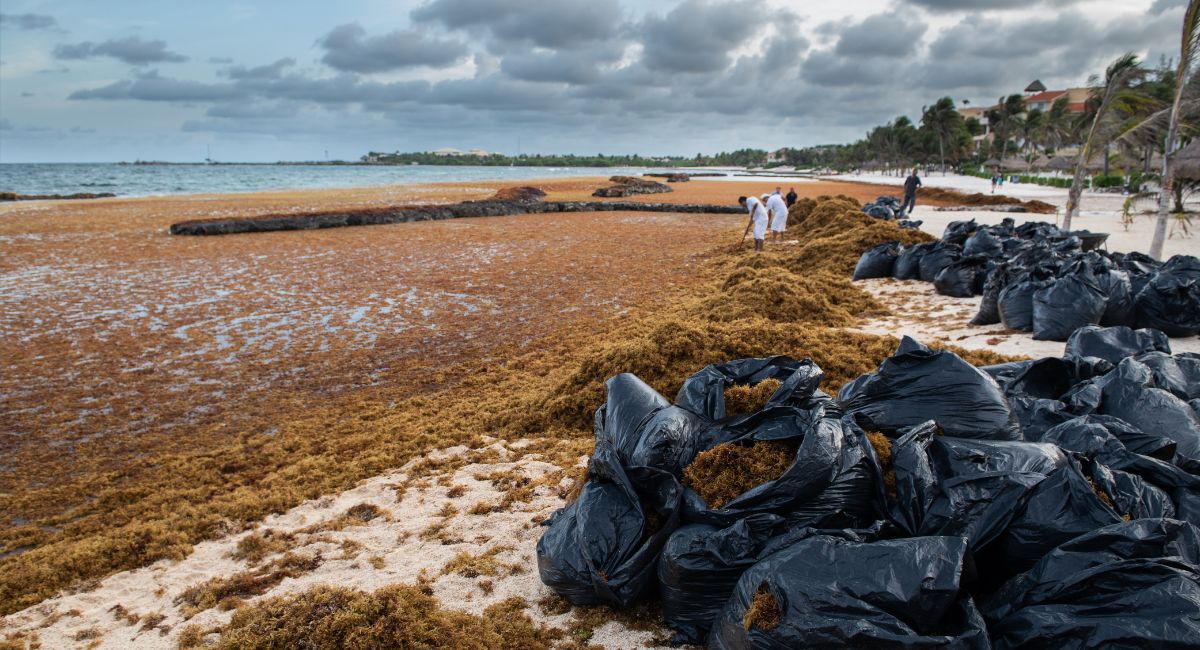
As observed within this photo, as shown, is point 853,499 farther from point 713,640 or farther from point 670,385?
point 670,385

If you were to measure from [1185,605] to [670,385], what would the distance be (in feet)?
8.89

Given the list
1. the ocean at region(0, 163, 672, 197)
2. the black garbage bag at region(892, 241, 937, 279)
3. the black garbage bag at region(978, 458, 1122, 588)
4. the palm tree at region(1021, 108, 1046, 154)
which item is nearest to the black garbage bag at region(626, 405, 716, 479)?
the black garbage bag at region(978, 458, 1122, 588)

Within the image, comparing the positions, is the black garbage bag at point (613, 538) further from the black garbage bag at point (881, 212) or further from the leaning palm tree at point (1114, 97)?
the black garbage bag at point (881, 212)

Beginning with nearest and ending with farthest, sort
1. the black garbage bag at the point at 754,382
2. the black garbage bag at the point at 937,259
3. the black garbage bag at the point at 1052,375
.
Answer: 1. the black garbage bag at the point at 754,382
2. the black garbage bag at the point at 1052,375
3. the black garbage bag at the point at 937,259

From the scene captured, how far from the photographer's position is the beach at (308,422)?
2.77 meters

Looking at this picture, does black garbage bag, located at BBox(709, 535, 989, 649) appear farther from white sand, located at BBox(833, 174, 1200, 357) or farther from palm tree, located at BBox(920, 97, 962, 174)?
palm tree, located at BBox(920, 97, 962, 174)

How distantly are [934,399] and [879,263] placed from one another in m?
7.13

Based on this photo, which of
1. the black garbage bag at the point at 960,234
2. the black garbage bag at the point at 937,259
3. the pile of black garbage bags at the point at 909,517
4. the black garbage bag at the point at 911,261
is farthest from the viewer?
the black garbage bag at the point at 960,234

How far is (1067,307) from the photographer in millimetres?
5293

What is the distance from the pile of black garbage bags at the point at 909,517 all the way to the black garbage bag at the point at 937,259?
5.40 m

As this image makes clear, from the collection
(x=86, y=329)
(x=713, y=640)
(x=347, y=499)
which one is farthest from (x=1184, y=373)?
(x=86, y=329)

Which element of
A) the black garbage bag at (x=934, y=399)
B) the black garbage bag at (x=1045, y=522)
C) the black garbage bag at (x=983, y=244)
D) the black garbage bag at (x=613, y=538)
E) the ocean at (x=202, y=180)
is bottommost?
the black garbage bag at (x=613, y=538)

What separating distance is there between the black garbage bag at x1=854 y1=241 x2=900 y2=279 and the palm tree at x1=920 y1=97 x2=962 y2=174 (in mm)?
58529

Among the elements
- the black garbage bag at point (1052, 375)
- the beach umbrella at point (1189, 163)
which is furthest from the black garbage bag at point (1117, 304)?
the beach umbrella at point (1189, 163)
